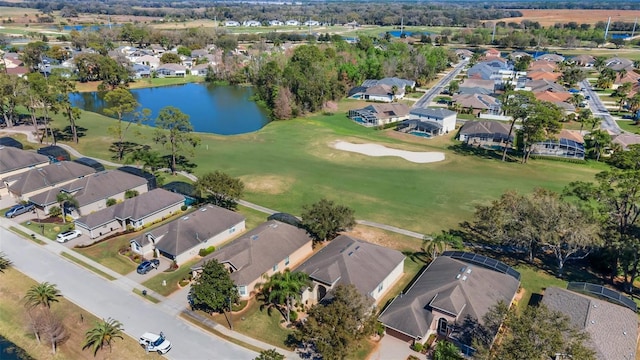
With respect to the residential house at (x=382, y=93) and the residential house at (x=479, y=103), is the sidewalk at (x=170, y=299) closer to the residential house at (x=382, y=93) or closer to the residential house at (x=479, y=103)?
the residential house at (x=479, y=103)

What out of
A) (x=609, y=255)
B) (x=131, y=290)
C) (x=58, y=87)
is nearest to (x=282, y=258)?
(x=131, y=290)

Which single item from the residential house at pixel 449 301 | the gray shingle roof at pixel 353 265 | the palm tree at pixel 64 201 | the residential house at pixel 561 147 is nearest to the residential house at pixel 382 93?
the residential house at pixel 561 147

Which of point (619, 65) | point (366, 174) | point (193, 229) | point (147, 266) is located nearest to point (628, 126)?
point (366, 174)

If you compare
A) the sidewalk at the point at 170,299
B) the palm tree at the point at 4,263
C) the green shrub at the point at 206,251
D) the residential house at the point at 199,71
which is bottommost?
the sidewalk at the point at 170,299

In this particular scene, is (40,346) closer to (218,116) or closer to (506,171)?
(506,171)

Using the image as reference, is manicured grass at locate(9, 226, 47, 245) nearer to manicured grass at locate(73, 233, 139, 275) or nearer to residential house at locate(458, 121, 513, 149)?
manicured grass at locate(73, 233, 139, 275)

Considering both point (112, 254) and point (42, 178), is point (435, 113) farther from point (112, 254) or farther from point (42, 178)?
point (42, 178)
